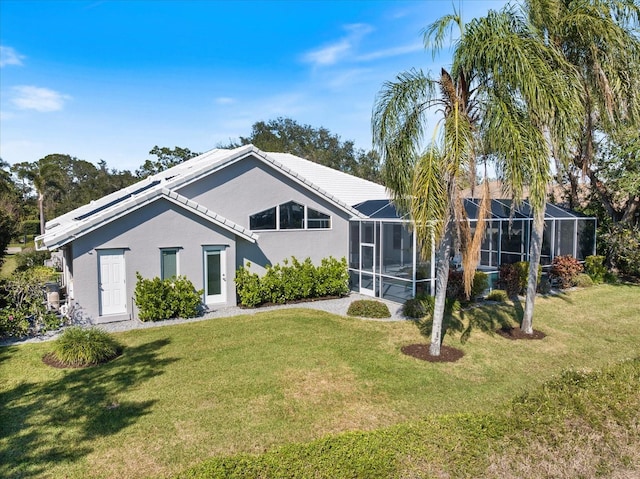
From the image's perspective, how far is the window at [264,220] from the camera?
1658 cm

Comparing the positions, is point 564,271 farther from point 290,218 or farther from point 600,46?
point 290,218

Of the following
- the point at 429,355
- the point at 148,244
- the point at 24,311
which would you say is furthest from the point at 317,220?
the point at 24,311

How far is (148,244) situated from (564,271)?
17.7 m

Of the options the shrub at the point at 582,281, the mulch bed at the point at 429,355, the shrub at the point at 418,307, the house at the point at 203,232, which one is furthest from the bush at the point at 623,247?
the mulch bed at the point at 429,355

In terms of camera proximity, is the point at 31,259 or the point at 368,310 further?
the point at 31,259

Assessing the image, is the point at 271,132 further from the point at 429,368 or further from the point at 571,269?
the point at 429,368

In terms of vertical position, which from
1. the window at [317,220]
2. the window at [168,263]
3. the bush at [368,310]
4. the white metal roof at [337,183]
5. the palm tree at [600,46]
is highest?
the palm tree at [600,46]

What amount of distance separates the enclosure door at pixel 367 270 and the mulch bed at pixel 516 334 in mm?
5919

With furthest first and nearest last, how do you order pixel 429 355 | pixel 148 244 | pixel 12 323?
pixel 148 244, pixel 12 323, pixel 429 355

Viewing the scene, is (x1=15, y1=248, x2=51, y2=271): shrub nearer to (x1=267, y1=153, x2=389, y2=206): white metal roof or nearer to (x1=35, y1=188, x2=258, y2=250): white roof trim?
(x1=35, y1=188, x2=258, y2=250): white roof trim

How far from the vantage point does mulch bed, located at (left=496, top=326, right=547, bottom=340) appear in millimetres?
11653

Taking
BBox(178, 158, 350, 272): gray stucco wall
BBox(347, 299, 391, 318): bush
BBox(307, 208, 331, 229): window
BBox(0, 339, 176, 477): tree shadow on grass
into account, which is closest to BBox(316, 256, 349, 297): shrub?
BBox(178, 158, 350, 272): gray stucco wall

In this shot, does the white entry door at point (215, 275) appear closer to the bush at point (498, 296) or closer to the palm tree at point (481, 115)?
the palm tree at point (481, 115)

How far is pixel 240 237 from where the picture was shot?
51.2 feet
